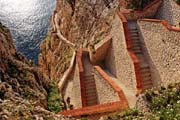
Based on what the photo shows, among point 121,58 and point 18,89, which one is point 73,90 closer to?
Result: point 121,58

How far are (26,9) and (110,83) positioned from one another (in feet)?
181

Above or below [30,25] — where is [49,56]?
below

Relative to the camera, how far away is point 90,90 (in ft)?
76.8

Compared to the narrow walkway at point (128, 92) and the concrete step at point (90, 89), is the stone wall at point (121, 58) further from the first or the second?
the concrete step at point (90, 89)

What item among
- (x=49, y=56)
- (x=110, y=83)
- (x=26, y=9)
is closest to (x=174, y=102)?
(x=110, y=83)

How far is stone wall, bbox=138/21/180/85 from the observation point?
18344 mm

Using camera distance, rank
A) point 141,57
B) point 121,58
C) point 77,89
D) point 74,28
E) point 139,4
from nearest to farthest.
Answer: point 141,57 < point 121,58 < point 139,4 < point 77,89 < point 74,28

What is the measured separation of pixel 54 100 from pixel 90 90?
3.01 metres

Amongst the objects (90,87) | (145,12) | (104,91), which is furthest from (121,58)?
(145,12)

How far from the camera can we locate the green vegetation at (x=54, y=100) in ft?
64.6

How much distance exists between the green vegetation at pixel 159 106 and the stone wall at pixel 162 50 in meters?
2.22

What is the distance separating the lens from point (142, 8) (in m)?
22.8

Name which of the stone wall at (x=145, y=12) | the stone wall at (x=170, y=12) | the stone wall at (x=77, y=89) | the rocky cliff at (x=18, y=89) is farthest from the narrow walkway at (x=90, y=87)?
the stone wall at (x=170, y=12)

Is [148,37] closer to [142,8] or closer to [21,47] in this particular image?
[142,8]
